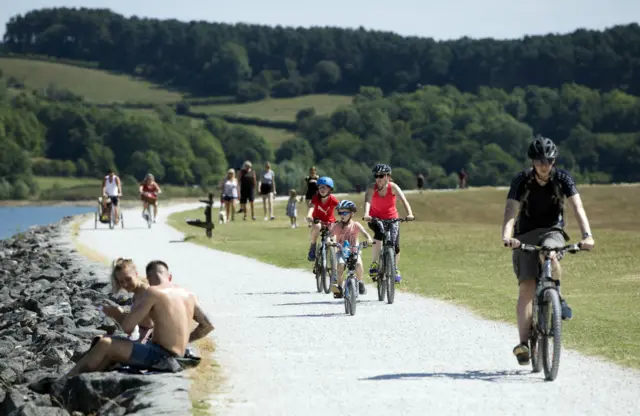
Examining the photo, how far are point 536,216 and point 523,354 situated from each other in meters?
1.10

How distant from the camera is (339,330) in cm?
1540

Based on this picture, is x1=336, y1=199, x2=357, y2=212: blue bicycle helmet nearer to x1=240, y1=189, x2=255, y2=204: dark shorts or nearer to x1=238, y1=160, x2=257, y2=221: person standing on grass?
x1=238, y1=160, x2=257, y2=221: person standing on grass

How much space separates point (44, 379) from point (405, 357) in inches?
126

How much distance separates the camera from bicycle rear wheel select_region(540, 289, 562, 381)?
1127 centimetres

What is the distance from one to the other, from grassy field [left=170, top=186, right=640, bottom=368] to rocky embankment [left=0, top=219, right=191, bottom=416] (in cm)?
429

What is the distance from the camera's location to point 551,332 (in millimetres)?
11398

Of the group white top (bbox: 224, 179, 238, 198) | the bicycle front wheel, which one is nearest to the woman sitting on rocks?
the bicycle front wheel

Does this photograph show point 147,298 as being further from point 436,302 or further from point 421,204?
point 421,204

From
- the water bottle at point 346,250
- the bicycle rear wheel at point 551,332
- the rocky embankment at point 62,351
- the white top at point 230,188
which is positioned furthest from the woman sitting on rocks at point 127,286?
the white top at point 230,188

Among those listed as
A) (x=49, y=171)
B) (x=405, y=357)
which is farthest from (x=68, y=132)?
(x=405, y=357)

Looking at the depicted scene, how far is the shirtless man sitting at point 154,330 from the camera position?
37.3 ft

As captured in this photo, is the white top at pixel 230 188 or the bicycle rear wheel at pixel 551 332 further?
the white top at pixel 230 188

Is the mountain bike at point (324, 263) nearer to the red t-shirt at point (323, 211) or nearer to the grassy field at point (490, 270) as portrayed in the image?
the red t-shirt at point (323, 211)

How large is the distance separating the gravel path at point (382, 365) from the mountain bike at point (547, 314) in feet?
0.57
